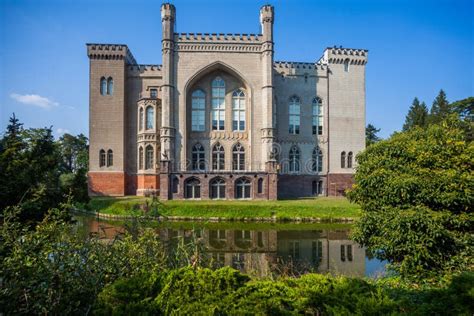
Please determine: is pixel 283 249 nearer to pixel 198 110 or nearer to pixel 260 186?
pixel 260 186

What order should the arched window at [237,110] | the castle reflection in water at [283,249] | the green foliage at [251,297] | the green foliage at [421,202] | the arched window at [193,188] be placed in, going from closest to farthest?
the green foliage at [251,297], the green foliage at [421,202], the castle reflection in water at [283,249], the arched window at [193,188], the arched window at [237,110]

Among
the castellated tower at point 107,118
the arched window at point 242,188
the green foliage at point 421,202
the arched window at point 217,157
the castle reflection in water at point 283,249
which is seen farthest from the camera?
the arched window at point 217,157

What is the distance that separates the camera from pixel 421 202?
9.21m

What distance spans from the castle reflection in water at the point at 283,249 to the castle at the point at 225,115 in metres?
11.1

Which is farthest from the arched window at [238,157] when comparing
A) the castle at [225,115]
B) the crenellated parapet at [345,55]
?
the crenellated parapet at [345,55]

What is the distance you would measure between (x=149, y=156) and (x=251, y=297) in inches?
1205

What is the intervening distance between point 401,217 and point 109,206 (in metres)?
23.7

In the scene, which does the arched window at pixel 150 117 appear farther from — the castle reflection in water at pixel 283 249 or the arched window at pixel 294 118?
the arched window at pixel 294 118

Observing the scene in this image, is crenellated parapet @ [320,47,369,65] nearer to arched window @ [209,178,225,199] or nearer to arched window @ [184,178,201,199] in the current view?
arched window @ [209,178,225,199]

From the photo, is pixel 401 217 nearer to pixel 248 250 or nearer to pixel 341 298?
pixel 341 298

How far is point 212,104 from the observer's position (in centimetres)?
3428

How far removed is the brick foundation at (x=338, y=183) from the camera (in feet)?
116

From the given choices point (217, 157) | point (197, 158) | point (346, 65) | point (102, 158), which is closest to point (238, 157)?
point (217, 157)

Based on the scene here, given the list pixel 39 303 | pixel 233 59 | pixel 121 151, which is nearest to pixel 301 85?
pixel 233 59
